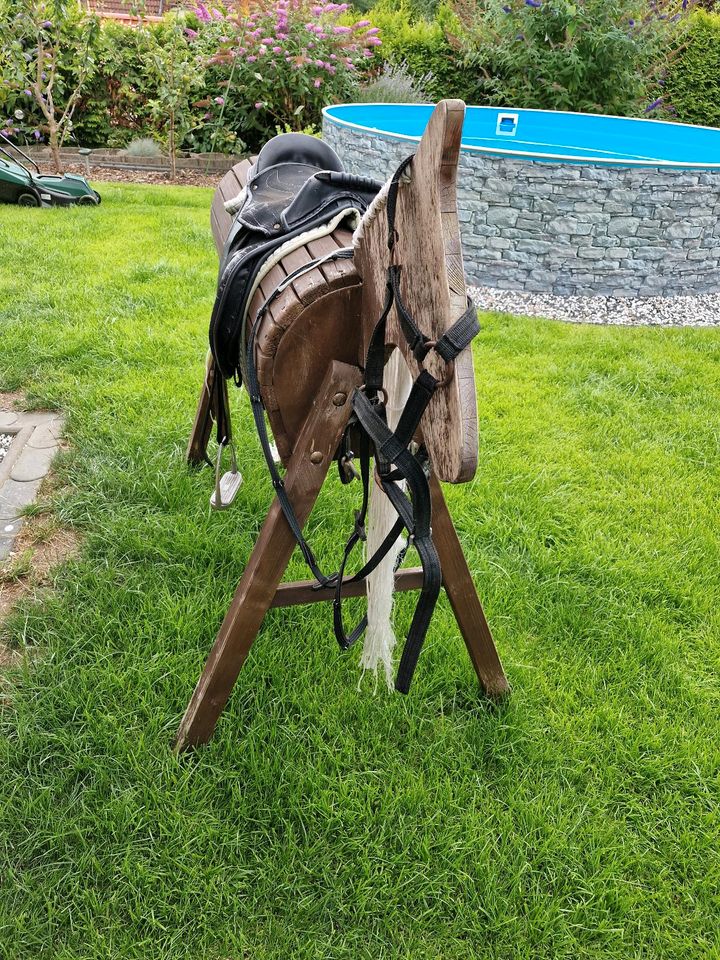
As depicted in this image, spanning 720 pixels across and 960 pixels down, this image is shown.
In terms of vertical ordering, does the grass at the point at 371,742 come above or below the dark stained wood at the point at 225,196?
below

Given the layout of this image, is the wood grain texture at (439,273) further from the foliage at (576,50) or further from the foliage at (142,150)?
the foliage at (142,150)

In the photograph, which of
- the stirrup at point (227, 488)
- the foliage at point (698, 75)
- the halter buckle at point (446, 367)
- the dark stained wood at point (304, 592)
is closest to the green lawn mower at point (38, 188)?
the stirrup at point (227, 488)

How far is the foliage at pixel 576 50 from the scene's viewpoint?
7.94 meters

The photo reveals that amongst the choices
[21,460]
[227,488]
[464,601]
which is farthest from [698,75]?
[464,601]

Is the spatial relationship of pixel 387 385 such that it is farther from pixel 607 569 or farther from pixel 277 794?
pixel 607 569

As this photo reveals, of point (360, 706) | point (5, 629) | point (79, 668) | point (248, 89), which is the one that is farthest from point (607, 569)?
point (248, 89)

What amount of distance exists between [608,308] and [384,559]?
4.35 m

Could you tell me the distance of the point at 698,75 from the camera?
1059cm

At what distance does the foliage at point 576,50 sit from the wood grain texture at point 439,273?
8.45 m

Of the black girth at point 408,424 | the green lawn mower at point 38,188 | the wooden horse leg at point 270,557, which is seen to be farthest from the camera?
the green lawn mower at point 38,188

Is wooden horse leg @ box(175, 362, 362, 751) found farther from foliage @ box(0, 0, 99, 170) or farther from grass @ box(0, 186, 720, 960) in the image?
foliage @ box(0, 0, 99, 170)

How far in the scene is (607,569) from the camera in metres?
2.73

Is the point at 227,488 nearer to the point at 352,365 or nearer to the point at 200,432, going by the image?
the point at 200,432

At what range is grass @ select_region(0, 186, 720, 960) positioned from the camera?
166cm
